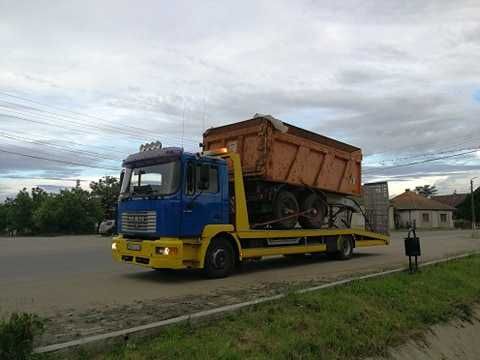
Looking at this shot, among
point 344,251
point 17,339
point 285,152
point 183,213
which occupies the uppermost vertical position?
point 285,152

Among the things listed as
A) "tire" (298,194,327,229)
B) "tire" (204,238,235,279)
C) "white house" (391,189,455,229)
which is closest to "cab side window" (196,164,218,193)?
"tire" (204,238,235,279)

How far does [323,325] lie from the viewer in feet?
22.2

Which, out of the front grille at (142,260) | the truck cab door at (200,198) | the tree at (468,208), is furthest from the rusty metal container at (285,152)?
the tree at (468,208)

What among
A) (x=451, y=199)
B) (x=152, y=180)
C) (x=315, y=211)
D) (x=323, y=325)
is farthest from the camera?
(x=451, y=199)

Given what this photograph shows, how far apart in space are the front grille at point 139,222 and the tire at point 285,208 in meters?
3.88

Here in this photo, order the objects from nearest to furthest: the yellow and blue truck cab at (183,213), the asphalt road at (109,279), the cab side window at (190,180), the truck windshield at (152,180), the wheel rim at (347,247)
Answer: the asphalt road at (109,279) → the yellow and blue truck cab at (183,213) → the truck windshield at (152,180) → the cab side window at (190,180) → the wheel rim at (347,247)

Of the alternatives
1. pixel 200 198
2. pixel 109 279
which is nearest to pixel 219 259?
pixel 200 198

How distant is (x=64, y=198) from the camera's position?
41.7 metres

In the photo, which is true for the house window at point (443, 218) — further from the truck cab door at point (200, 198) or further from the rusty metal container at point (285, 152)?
the truck cab door at point (200, 198)

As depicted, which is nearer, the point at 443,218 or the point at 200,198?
the point at 200,198

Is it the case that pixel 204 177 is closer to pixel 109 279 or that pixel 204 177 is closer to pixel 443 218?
pixel 109 279

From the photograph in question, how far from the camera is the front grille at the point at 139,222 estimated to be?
1008 centimetres

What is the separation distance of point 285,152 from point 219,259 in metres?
3.71

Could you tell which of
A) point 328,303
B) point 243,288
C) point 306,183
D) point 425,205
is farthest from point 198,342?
point 425,205
